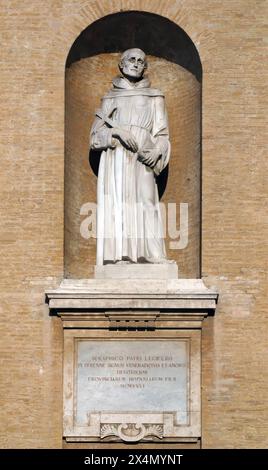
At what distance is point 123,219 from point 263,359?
2.60m

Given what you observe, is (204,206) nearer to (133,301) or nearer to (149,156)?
(149,156)

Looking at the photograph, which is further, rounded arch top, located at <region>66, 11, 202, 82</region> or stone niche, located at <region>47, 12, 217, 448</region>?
rounded arch top, located at <region>66, 11, 202, 82</region>

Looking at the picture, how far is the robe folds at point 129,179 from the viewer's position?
2114 cm

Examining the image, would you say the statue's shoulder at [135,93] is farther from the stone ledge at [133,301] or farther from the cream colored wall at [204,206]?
A: the stone ledge at [133,301]

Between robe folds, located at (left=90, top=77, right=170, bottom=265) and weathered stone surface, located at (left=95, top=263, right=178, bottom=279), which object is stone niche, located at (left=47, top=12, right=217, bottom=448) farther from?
robe folds, located at (left=90, top=77, right=170, bottom=265)

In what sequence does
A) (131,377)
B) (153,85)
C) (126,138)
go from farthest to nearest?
(153,85) → (126,138) → (131,377)

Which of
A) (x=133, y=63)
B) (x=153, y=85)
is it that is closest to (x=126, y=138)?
(x=133, y=63)

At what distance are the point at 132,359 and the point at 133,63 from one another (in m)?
3.98

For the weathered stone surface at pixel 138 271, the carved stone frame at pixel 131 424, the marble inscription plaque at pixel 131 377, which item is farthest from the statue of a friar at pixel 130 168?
the carved stone frame at pixel 131 424

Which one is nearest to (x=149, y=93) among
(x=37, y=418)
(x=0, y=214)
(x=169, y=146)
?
(x=169, y=146)

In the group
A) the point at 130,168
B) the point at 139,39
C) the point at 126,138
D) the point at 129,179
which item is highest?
the point at 139,39

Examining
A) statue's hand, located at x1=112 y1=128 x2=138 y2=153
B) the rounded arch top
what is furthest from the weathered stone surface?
the rounded arch top

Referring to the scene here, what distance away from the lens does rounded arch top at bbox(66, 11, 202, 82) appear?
21.5 meters

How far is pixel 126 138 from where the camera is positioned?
2122 cm
